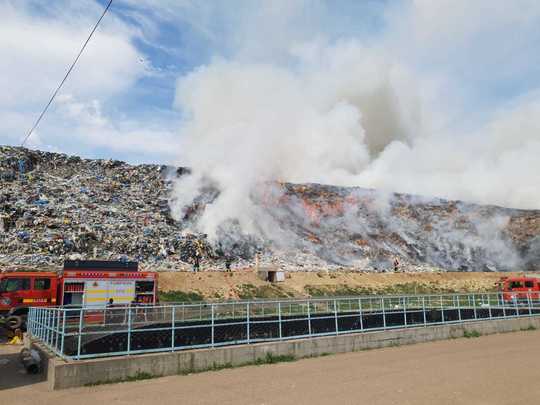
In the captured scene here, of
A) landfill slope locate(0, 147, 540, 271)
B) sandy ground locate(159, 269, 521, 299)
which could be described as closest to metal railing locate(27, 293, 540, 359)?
sandy ground locate(159, 269, 521, 299)

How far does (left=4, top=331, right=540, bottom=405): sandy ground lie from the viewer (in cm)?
821

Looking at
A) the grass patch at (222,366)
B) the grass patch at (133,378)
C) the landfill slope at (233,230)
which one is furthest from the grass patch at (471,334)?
the landfill slope at (233,230)

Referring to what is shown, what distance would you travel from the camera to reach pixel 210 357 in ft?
36.2

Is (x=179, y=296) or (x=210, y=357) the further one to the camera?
(x=179, y=296)

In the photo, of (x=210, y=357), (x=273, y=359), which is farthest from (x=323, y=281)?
(x=210, y=357)

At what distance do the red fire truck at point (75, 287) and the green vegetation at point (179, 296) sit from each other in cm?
505

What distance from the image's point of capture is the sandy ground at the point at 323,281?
30.0 meters

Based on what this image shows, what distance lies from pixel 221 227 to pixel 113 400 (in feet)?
111

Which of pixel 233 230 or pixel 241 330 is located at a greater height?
pixel 233 230

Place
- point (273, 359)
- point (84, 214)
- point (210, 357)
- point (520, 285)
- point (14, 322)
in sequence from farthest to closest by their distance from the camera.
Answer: point (84, 214)
point (520, 285)
point (14, 322)
point (273, 359)
point (210, 357)

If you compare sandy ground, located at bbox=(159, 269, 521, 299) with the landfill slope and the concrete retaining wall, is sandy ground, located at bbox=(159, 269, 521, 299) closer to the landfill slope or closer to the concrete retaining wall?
the landfill slope

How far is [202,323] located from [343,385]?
579 cm

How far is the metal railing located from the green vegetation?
39.9ft

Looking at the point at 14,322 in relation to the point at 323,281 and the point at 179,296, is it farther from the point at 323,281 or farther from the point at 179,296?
the point at 323,281
